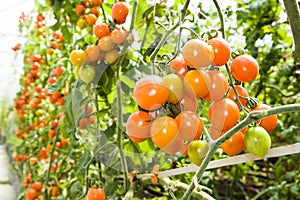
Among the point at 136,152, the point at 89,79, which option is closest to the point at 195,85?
the point at 89,79

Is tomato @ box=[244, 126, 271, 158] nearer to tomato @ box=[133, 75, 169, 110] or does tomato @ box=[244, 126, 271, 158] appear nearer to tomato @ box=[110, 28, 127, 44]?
tomato @ box=[133, 75, 169, 110]

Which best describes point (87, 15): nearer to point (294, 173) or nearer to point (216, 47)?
point (216, 47)

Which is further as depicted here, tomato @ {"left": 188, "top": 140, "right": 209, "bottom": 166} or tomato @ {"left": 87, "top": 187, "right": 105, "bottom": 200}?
tomato @ {"left": 87, "top": 187, "right": 105, "bottom": 200}

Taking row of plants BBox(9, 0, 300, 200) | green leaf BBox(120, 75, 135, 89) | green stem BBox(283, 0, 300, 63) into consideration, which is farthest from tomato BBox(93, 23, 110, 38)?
green stem BBox(283, 0, 300, 63)

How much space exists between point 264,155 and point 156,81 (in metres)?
0.18

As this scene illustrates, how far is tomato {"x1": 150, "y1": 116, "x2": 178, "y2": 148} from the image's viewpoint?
522 millimetres

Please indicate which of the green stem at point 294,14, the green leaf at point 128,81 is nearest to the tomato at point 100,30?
the green leaf at point 128,81

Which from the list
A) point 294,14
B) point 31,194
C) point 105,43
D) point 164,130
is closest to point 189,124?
point 164,130

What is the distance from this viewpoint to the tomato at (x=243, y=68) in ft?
1.79

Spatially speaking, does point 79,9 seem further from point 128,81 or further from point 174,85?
point 174,85

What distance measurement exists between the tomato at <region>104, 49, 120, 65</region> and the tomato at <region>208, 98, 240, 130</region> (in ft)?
1.32

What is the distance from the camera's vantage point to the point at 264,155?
54 cm

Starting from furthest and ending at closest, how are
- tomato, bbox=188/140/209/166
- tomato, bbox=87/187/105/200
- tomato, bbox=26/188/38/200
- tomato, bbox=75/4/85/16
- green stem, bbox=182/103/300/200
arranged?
tomato, bbox=26/188/38/200, tomato, bbox=75/4/85/16, tomato, bbox=87/187/105/200, tomato, bbox=188/140/209/166, green stem, bbox=182/103/300/200

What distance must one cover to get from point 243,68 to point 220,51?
1.8 inches
